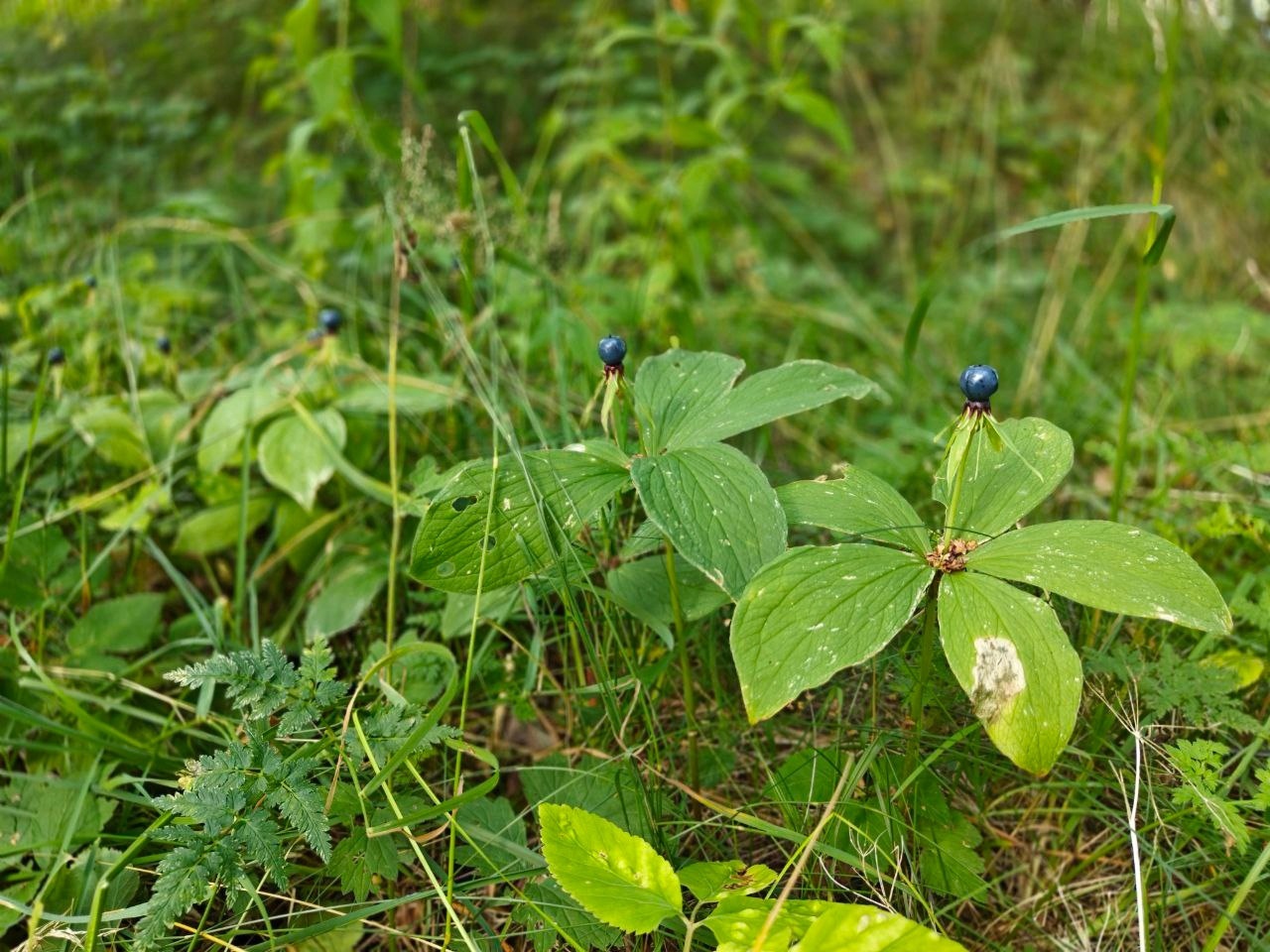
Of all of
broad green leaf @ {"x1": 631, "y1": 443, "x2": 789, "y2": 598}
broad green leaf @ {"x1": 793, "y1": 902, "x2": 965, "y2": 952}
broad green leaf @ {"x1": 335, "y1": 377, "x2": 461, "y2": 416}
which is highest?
broad green leaf @ {"x1": 631, "y1": 443, "x2": 789, "y2": 598}

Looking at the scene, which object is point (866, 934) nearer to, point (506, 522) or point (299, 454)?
point (506, 522)

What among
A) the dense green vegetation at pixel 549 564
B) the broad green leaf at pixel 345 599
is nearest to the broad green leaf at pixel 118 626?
the dense green vegetation at pixel 549 564

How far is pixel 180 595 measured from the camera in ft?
5.90

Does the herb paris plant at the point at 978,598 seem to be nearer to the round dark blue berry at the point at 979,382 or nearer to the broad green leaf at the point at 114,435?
the round dark blue berry at the point at 979,382

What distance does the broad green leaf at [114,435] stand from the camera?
5.93 ft

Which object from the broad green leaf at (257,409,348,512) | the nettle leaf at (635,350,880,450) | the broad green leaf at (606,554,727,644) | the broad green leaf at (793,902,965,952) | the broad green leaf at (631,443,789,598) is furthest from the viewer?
the broad green leaf at (257,409,348,512)

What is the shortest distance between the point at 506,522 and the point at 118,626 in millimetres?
902

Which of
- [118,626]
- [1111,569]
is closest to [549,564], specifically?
[1111,569]

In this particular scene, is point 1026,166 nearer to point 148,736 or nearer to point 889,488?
point 889,488

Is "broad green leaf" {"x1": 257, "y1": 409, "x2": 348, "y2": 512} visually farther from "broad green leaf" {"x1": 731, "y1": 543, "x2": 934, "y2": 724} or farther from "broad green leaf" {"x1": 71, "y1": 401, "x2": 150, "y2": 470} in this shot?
"broad green leaf" {"x1": 731, "y1": 543, "x2": 934, "y2": 724}

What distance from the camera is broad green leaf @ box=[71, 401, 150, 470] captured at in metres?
1.81

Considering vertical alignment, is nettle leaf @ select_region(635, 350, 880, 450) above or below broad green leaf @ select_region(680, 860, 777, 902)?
above

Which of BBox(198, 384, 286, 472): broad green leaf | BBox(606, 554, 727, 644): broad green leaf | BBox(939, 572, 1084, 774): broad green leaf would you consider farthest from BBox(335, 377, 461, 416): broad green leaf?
BBox(939, 572, 1084, 774): broad green leaf

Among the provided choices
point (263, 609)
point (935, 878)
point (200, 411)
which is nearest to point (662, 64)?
point (200, 411)
